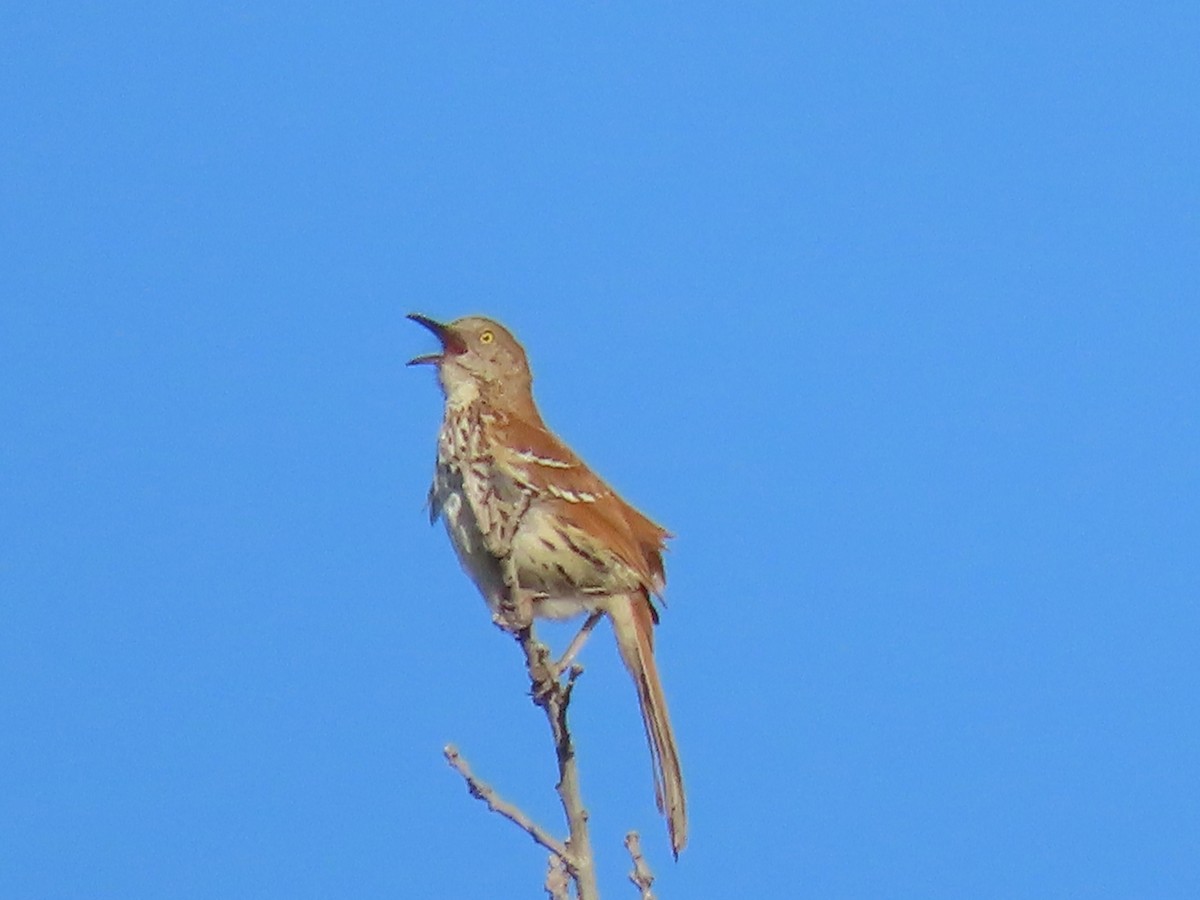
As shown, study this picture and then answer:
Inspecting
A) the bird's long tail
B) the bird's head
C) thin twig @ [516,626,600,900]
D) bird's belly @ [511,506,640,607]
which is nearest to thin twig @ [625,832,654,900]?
thin twig @ [516,626,600,900]

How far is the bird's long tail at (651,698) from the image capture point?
522cm

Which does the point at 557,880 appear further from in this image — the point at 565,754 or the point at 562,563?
the point at 562,563

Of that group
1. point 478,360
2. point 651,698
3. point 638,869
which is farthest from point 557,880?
point 478,360

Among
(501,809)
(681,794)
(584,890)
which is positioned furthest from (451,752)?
(681,794)

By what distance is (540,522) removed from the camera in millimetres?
5906

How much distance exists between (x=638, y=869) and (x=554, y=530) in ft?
7.69

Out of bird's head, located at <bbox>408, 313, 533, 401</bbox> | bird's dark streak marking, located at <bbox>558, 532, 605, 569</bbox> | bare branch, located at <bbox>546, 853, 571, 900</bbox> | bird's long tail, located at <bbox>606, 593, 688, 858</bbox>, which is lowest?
bare branch, located at <bbox>546, 853, 571, 900</bbox>

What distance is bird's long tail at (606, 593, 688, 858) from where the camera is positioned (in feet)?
17.1

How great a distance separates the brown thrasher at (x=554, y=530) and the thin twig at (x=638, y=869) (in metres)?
1.60

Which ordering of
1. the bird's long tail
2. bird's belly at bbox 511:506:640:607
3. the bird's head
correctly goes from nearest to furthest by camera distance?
the bird's long tail → bird's belly at bbox 511:506:640:607 → the bird's head

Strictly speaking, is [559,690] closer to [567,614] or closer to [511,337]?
[567,614]

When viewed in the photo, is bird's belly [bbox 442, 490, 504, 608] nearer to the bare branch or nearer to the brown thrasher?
the brown thrasher

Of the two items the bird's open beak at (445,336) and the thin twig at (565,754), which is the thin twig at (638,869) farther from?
the bird's open beak at (445,336)

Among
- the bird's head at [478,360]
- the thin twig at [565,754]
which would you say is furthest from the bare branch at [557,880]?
the bird's head at [478,360]
